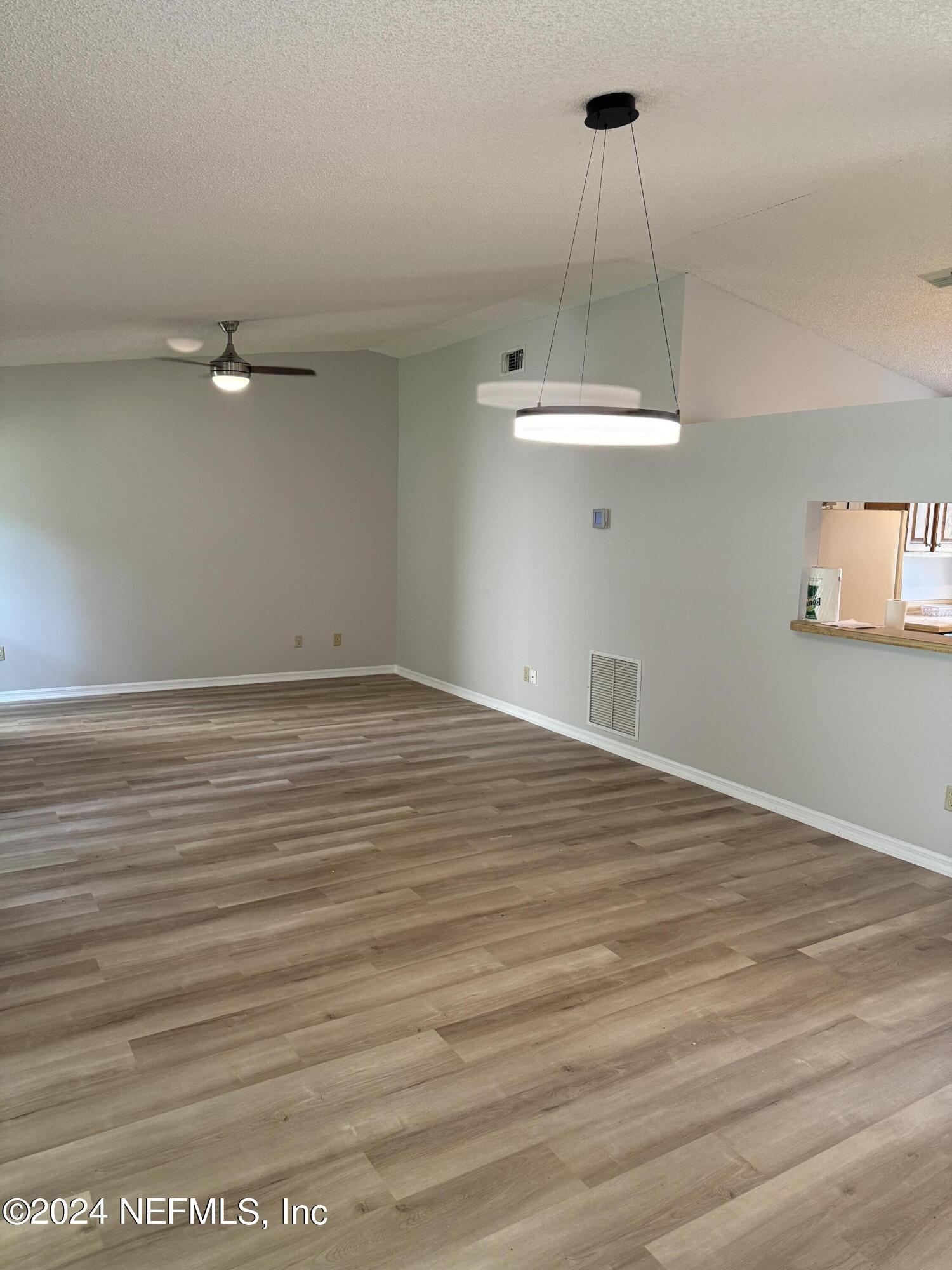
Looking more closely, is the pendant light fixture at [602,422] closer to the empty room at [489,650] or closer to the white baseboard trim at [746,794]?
the empty room at [489,650]

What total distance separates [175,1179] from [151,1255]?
207 millimetres

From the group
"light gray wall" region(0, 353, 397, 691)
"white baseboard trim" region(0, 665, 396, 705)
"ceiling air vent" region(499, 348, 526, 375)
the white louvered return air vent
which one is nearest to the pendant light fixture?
the white louvered return air vent

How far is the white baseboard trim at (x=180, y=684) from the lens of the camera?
7.16m

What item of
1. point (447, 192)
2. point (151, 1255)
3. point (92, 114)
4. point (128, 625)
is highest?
point (447, 192)

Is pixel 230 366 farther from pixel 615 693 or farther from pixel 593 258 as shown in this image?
pixel 615 693

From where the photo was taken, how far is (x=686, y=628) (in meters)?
5.25

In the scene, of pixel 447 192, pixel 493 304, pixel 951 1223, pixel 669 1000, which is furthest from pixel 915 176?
pixel 951 1223

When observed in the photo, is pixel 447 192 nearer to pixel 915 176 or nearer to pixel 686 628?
pixel 915 176

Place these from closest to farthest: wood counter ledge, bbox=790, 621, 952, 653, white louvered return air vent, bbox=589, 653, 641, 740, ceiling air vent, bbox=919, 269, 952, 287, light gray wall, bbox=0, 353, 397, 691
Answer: wood counter ledge, bbox=790, 621, 952, 653 < ceiling air vent, bbox=919, 269, 952, 287 < white louvered return air vent, bbox=589, 653, 641, 740 < light gray wall, bbox=0, 353, 397, 691

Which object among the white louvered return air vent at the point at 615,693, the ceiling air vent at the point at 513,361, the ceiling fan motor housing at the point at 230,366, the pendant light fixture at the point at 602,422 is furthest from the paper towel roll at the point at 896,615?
the ceiling fan motor housing at the point at 230,366

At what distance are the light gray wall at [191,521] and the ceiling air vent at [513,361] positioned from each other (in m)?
1.85

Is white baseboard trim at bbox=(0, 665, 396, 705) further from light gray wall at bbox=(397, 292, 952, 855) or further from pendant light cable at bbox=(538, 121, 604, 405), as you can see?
pendant light cable at bbox=(538, 121, 604, 405)

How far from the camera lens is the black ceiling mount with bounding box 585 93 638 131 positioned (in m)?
2.72

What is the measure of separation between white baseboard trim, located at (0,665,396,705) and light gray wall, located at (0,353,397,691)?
6 centimetres
